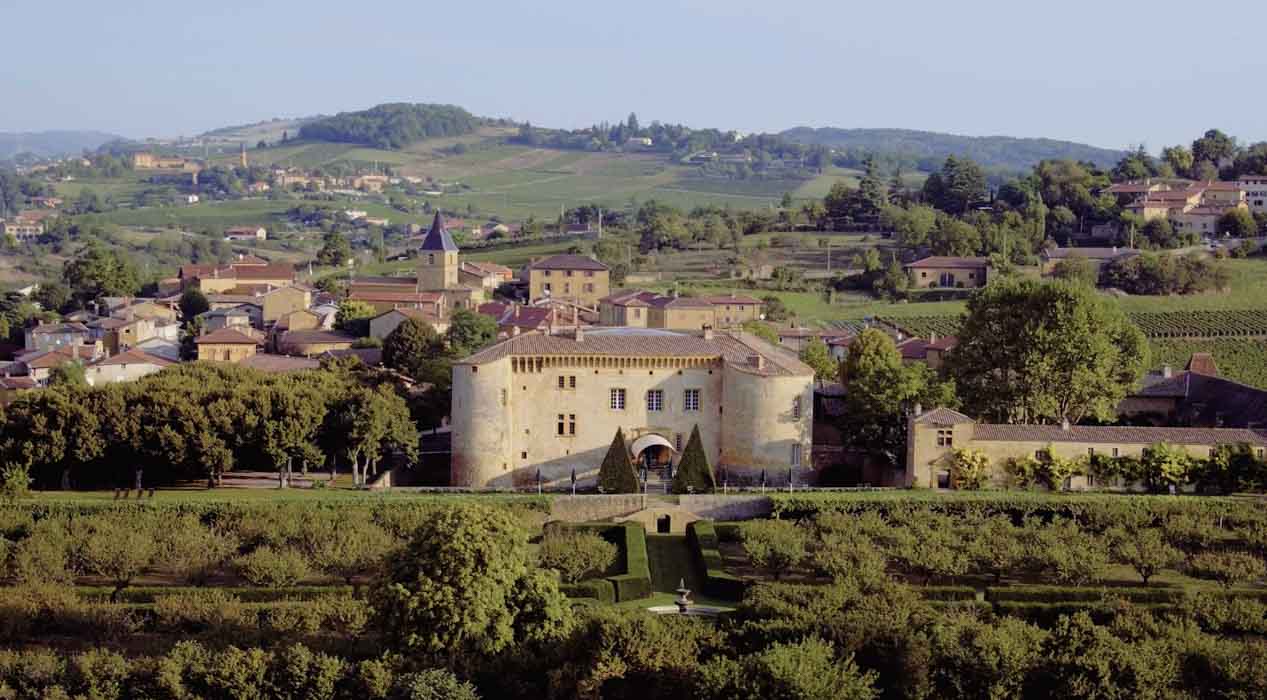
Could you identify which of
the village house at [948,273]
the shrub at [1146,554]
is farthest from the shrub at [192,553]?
the village house at [948,273]

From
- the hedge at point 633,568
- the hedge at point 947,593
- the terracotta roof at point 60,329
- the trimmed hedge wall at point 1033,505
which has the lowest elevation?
the hedge at point 633,568

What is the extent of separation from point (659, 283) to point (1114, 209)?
34369 millimetres

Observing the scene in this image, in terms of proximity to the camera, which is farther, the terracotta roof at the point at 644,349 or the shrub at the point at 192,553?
the terracotta roof at the point at 644,349

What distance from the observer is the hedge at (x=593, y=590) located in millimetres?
37719

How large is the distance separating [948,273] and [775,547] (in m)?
55.3

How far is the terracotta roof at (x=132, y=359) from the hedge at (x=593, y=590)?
36.0 meters

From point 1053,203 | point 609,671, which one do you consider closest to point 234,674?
point 609,671

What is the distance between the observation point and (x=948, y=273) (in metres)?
91.6

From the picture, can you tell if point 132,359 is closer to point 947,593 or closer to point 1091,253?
point 947,593

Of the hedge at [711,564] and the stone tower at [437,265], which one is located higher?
the stone tower at [437,265]

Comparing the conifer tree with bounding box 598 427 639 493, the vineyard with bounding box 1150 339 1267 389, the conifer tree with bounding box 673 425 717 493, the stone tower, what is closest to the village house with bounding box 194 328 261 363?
the stone tower

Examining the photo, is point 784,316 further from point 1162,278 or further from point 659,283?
point 1162,278

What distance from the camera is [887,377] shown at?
1999 inches

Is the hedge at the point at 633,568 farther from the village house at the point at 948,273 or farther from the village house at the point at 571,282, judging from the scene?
the village house at the point at 948,273
